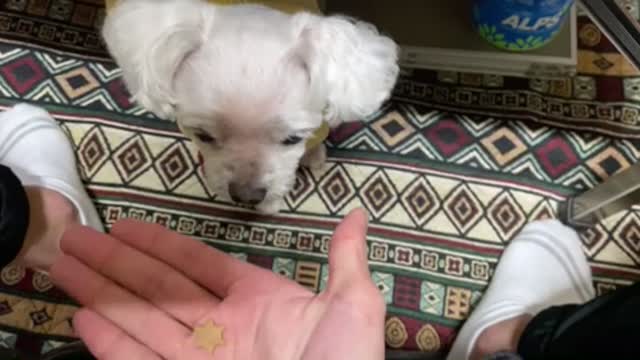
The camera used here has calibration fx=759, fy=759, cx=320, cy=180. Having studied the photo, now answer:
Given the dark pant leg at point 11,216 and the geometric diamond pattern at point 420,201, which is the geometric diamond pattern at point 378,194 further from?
the dark pant leg at point 11,216

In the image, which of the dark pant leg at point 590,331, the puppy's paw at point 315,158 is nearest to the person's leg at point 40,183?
the puppy's paw at point 315,158

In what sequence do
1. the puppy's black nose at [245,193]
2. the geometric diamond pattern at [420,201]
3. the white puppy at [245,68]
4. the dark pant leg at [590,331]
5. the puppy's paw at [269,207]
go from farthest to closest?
1. the geometric diamond pattern at [420,201]
2. the puppy's paw at [269,207]
3. the puppy's black nose at [245,193]
4. the white puppy at [245,68]
5. the dark pant leg at [590,331]

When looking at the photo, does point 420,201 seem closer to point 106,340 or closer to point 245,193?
point 245,193

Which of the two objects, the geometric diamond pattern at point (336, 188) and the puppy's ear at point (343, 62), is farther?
the geometric diamond pattern at point (336, 188)

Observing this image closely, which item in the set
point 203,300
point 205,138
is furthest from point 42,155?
point 203,300

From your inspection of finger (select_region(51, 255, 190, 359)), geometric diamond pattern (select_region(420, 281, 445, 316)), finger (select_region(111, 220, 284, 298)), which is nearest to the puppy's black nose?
finger (select_region(111, 220, 284, 298))

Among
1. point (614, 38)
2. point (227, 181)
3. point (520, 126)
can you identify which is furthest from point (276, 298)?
point (520, 126)

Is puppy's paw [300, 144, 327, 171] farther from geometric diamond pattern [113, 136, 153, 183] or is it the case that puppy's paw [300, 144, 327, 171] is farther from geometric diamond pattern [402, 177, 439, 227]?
geometric diamond pattern [113, 136, 153, 183]
